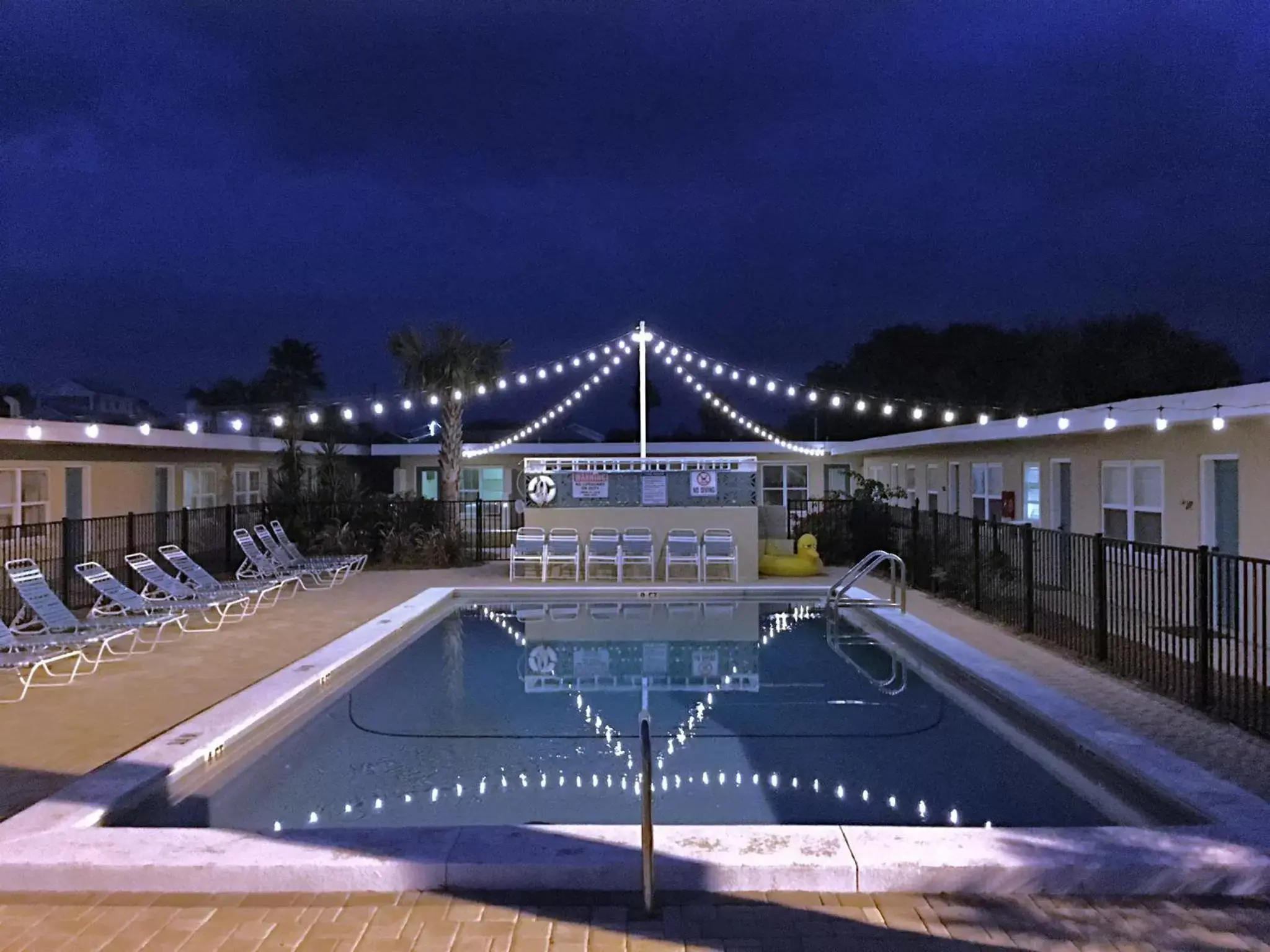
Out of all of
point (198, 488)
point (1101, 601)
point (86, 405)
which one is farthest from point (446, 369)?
point (86, 405)

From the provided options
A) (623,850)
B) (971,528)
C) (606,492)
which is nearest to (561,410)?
(606,492)

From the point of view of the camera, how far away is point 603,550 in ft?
49.5

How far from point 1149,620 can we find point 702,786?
5.84m

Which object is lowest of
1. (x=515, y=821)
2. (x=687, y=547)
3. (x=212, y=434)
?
(x=515, y=821)

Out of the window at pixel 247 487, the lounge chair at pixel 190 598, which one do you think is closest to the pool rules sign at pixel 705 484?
the lounge chair at pixel 190 598

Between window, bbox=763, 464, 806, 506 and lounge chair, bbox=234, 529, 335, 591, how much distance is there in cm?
1535

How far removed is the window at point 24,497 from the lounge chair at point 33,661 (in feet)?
17.5

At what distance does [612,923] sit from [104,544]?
38.7ft

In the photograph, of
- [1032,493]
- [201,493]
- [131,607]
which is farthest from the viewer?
[201,493]

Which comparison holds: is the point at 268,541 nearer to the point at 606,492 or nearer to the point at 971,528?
the point at 606,492

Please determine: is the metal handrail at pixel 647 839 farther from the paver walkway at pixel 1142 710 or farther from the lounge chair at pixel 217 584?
the lounge chair at pixel 217 584

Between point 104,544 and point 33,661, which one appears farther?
point 104,544

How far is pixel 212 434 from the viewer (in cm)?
1766

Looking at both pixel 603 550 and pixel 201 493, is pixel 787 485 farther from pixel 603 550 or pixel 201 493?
pixel 201 493
